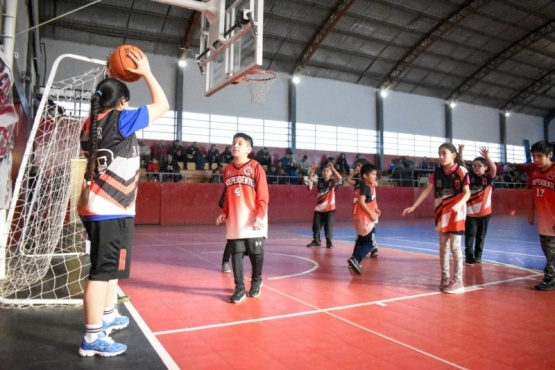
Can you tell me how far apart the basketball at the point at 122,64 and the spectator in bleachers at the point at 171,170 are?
529 inches

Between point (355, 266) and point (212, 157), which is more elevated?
point (212, 157)

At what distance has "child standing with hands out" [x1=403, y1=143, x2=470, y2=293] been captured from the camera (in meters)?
4.93

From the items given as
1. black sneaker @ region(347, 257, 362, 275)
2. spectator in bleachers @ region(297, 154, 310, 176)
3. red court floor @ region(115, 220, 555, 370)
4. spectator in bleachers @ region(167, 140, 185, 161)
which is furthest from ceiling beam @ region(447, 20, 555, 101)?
black sneaker @ region(347, 257, 362, 275)

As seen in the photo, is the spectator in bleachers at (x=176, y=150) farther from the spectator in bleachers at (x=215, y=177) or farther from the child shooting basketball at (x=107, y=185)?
the child shooting basketball at (x=107, y=185)

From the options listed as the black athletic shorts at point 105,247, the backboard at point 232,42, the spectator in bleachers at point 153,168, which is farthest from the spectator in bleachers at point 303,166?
the black athletic shorts at point 105,247

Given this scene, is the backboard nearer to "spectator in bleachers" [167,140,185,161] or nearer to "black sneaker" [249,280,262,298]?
"black sneaker" [249,280,262,298]

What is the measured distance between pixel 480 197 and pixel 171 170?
490 inches

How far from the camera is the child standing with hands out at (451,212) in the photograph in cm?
493

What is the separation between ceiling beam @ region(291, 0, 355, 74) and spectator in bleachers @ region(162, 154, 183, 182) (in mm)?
9192

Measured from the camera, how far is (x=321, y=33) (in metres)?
19.8

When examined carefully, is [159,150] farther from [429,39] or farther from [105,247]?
[105,247]

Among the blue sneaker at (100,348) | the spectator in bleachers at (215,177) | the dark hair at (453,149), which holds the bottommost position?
the blue sneaker at (100,348)

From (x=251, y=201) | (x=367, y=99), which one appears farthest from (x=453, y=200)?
(x=367, y=99)

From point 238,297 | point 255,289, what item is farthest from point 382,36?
point 238,297
